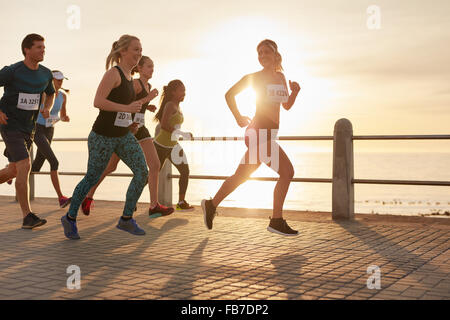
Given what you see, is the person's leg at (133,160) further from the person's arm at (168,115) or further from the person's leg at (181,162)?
the person's leg at (181,162)

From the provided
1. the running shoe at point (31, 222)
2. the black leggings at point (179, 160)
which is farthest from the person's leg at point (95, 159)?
the black leggings at point (179, 160)

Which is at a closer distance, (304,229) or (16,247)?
(16,247)

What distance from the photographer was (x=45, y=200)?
11.4 meters

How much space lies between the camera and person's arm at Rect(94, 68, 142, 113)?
6.15 metres

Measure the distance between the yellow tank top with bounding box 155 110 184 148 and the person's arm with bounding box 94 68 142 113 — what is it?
109 inches

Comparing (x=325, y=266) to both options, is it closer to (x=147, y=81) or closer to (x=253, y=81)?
(x=253, y=81)

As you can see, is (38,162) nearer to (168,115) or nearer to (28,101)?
(168,115)

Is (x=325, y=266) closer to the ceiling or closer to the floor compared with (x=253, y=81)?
closer to the floor

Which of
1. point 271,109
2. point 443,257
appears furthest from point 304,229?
point 443,257

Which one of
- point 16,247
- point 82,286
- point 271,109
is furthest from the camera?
point 271,109

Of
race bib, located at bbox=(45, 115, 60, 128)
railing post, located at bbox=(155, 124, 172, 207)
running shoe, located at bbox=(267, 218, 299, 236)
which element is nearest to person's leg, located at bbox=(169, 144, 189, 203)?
railing post, located at bbox=(155, 124, 172, 207)

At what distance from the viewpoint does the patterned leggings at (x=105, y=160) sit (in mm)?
6356
